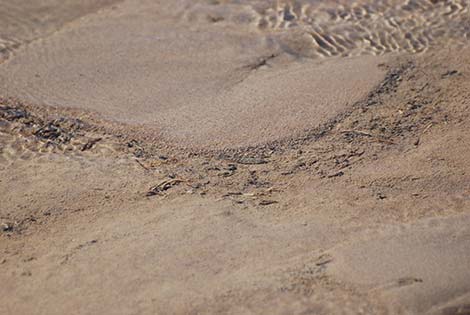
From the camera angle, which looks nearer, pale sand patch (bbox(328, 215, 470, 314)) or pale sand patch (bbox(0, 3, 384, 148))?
pale sand patch (bbox(328, 215, 470, 314))

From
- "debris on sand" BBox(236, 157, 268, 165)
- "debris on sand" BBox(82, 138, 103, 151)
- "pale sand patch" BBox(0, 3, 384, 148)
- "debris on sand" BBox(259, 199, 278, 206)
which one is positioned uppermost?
"pale sand patch" BBox(0, 3, 384, 148)

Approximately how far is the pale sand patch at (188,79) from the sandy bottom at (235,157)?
1 cm

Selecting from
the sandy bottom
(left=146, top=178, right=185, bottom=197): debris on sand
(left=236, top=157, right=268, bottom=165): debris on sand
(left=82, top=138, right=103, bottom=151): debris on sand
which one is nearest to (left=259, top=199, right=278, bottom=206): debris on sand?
the sandy bottom

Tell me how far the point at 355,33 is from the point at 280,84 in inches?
40.7

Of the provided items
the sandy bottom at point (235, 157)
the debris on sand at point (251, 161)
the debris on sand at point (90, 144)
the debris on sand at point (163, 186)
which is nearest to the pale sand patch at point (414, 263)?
the sandy bottom at point (235, 157)

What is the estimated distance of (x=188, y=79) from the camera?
4609mm

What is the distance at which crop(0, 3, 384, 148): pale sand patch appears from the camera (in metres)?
4.16

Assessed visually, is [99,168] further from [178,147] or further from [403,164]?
[403,164]

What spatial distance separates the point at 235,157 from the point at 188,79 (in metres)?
0.99

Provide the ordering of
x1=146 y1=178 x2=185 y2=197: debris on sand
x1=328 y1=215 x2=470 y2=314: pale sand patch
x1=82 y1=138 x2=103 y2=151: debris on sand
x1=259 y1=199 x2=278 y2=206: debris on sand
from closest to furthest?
x1=328 y1=215 x2=470 y2=314: pale sand patch < x1=259 y1=199 x2=278 y2=206: debris on sand < x1=146 y1=178 x2=185 y2=197: debris on sand < x1=82 y1=138 x2=103 y2=151: debris on sand

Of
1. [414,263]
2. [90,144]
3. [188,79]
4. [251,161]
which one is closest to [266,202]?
[251,161]

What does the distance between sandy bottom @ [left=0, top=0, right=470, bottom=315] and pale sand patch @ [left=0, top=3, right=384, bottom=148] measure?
0.01 m

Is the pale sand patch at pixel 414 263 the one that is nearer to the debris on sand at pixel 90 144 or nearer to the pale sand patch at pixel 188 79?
the pale sand patch at pixel 188 79

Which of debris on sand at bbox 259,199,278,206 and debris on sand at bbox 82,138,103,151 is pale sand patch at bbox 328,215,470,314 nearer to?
debris on sand at bbox 259,199,278,206
